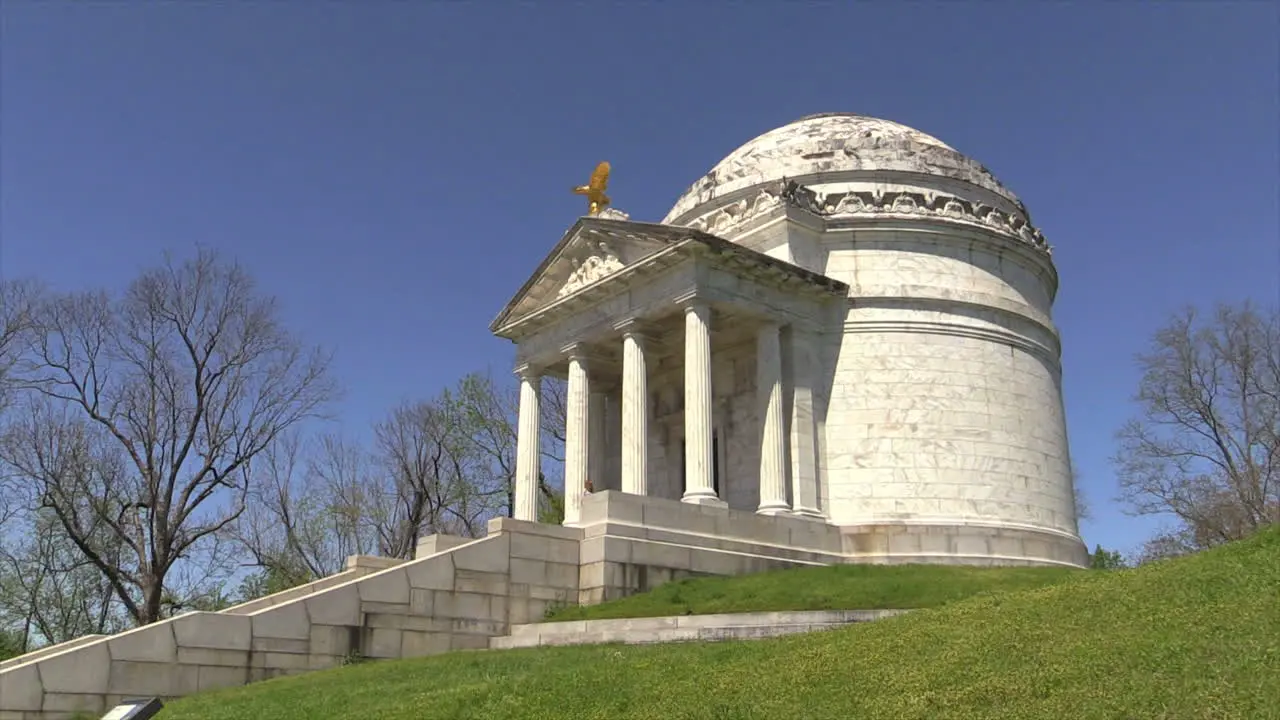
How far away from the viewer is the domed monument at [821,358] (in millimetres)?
26438

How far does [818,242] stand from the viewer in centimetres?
3016

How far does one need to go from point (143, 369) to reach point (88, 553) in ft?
20.1

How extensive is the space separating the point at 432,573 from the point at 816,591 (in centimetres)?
723

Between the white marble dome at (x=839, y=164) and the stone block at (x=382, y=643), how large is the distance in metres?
17.5

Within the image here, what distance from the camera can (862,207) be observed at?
1204 inches

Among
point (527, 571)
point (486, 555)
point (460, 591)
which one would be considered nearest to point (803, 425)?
point (527, 571)

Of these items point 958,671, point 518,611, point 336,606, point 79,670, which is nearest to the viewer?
point 958,671

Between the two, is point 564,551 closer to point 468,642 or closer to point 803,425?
point 468,642

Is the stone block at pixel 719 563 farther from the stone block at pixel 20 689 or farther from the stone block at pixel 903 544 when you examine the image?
the stone block at pixel 20 689

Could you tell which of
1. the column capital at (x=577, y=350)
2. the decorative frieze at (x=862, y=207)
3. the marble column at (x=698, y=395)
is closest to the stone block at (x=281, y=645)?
the marble column at (x=698, y=395)

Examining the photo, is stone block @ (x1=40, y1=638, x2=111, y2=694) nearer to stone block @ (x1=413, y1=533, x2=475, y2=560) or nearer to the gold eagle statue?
stone block @ (x1=413, y1=533, x2=475, y2=560)

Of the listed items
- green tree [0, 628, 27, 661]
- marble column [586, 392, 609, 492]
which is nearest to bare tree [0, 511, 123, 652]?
green tree [0, 628, 27, 661]

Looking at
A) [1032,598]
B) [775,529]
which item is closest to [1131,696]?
[1032,598]

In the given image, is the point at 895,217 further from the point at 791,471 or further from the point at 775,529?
the point at 775,529
